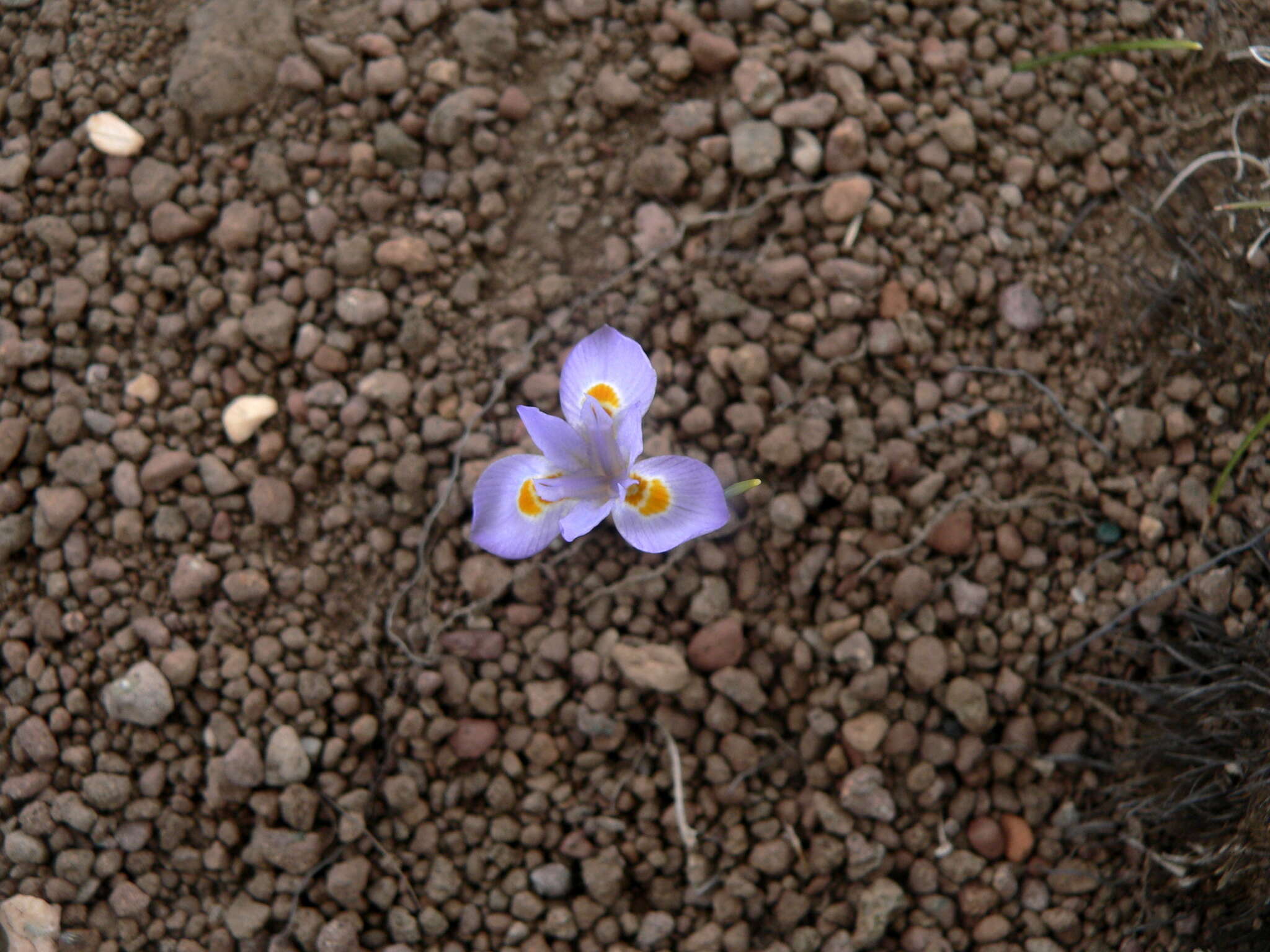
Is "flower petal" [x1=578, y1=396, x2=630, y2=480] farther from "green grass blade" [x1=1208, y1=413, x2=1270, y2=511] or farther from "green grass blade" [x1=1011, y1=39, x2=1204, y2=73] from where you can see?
"green grass blade" [x1=1011, y1=39, x2=1204, y2=73]

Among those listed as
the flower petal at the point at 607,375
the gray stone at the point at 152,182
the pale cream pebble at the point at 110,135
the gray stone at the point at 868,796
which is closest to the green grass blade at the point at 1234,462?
the gray stone at the point at 868,796

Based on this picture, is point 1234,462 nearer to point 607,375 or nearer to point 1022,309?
point 1022,309

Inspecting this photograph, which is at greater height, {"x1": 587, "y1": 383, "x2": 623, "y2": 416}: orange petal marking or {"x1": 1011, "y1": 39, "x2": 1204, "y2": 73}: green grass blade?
{"x1": 1011, "y1": 39, "x2": 1204, "y2": 73}: green grass blade

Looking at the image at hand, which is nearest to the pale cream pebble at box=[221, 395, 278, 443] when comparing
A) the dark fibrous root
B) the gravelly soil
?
the gravelly soil

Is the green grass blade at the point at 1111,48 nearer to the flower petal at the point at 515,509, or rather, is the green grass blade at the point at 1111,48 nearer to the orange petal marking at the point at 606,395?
the orange petal marking at the point at 606,395

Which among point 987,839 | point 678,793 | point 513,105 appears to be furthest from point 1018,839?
point 513,105
